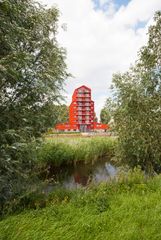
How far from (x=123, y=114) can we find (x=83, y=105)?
83778 mm

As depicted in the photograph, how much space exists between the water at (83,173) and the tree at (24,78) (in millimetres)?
5792

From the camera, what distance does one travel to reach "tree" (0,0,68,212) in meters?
6.11

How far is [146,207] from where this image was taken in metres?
6.19

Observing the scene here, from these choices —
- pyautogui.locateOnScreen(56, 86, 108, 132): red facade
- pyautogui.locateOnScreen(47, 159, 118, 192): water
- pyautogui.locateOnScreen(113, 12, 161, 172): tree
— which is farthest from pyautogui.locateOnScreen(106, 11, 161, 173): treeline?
pyautogui.locateOnScreen(56, 86, 108, 132): red facade

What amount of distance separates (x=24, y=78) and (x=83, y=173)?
9.78 m

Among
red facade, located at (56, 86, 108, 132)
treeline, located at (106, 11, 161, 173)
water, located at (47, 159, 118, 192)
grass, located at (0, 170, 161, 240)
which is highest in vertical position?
red facade, located at (56, 86, 108, 132)

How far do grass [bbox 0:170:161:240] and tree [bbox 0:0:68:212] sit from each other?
4.21 ft

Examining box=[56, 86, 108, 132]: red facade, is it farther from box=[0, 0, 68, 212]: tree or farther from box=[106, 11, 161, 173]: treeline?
box=[0, 0, 68, 212]: tree

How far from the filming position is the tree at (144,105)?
11.5 metres

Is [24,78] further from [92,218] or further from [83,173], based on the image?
[83,173]

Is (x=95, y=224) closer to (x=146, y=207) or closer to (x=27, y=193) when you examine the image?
(x=146, y=207)

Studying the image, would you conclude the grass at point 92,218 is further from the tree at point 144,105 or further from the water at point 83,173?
the water at point 83,173

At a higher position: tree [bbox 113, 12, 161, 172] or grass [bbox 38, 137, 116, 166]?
tree [bbox 113, 12, 161, 172]

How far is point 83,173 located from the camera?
16266 millimetres
